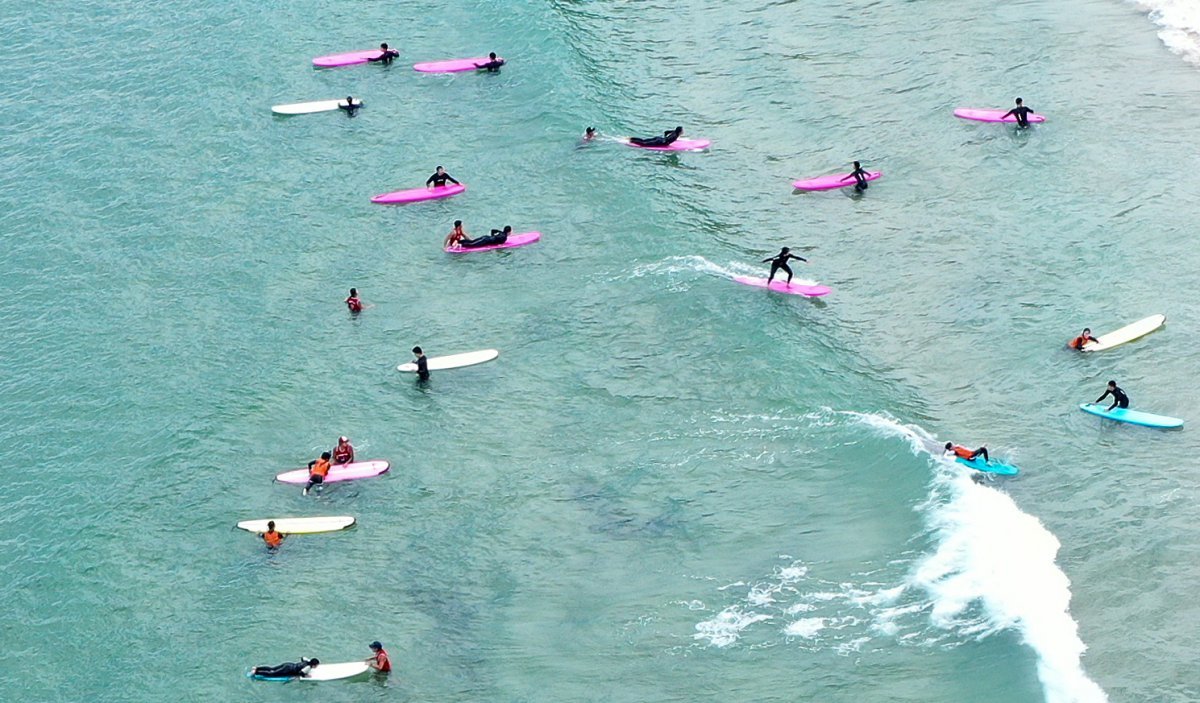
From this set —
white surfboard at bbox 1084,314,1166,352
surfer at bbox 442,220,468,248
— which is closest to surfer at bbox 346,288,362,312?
surfer at bbox 442,220,468,248

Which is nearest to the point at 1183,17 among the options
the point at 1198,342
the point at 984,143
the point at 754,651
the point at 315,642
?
the point at 984,143

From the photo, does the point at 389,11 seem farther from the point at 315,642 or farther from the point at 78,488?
the point at 315,642

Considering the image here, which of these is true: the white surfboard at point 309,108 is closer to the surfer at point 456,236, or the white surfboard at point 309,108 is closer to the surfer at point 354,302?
the surfer at point 456,236

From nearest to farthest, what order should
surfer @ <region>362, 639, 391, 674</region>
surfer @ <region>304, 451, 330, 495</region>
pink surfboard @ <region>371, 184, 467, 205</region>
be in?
1. surfer @ <region>362, 639, 391, 674</region>
2. surfer @ <region>304, 451, 330, 495</region>
3. pink surfboard @ <region>371, 184, 467, 205</region>

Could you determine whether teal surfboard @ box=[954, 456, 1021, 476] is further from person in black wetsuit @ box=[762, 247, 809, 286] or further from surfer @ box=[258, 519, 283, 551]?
surfer @ box=[258, 519, 283, 551]

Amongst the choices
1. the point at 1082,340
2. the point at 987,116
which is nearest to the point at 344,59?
the point at 987,116

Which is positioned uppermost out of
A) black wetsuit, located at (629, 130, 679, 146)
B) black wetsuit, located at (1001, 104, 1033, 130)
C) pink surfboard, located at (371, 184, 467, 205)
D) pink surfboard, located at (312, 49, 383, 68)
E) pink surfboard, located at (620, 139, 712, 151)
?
black wetsuit, located at (1001, 104, 1033, 130)

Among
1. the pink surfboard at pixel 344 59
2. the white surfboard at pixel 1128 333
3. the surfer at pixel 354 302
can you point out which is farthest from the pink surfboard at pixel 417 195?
the white surfboard at pixel 1128 333
